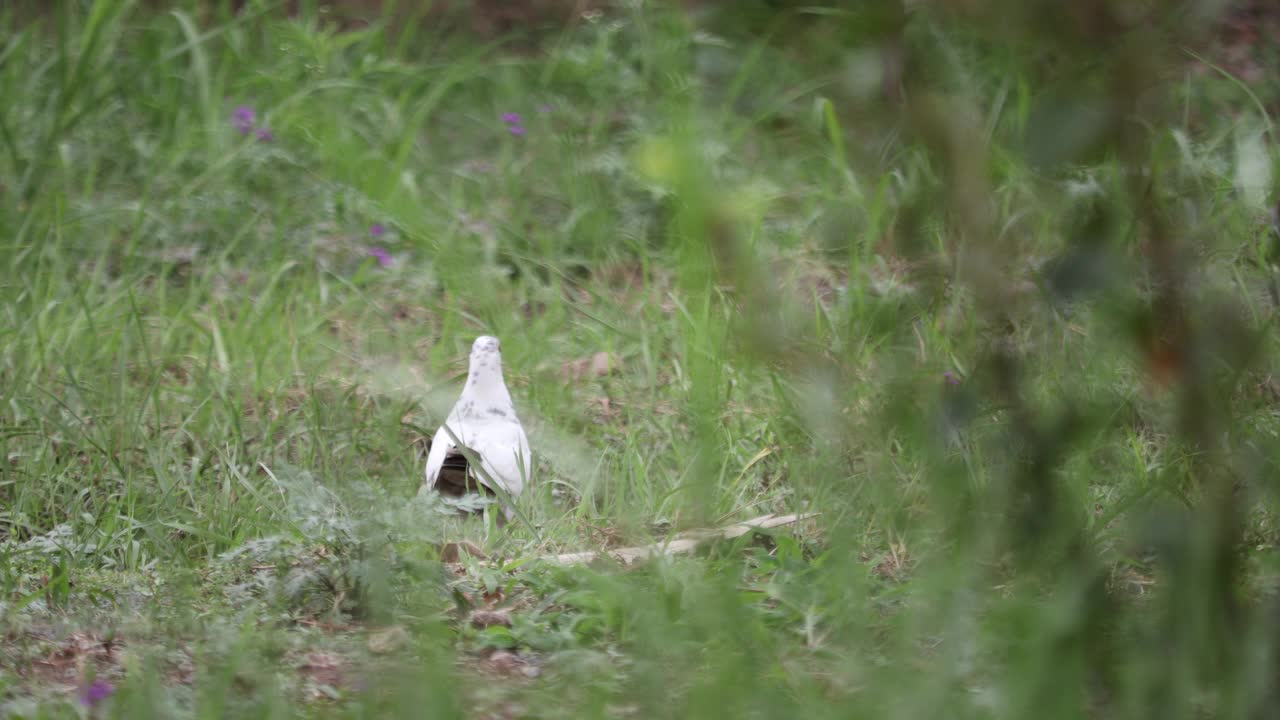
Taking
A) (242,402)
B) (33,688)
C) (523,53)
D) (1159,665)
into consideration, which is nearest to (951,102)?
(1159,665)

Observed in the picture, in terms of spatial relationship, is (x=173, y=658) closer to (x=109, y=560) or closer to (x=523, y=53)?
(x=109, y=560)

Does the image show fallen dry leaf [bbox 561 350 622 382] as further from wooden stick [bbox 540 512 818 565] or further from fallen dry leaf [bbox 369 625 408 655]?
fallen dry leaf [bbox 369 625 408 655]

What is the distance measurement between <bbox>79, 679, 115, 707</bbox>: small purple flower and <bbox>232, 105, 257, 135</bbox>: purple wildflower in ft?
10.5

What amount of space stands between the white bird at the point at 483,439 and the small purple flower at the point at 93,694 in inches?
47.7

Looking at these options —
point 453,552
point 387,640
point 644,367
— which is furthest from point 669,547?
point 644,367

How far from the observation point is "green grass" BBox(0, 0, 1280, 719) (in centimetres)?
150

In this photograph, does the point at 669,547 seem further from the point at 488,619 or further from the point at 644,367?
the point at 644,367

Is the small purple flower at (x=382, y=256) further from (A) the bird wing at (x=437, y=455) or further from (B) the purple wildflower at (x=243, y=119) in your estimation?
(A) the bird wing at (x=437, y=455)

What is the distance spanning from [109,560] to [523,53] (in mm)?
3841

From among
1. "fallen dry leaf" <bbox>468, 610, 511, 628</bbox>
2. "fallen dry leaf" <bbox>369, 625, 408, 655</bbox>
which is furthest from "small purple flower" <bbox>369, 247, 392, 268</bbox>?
"fallen dry leaf" <bbox>369, 625, 408, 655</bbox>

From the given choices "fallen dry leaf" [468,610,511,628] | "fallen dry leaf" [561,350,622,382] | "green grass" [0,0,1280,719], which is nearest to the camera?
"green grass" [0,0,1280,719]

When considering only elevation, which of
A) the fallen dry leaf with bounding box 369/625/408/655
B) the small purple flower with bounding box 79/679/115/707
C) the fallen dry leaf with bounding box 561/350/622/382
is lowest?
the fallen dry leaf with bounding box 561/350/622/382

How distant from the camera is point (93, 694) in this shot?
1.87 meters

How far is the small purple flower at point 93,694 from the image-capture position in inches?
73.2
